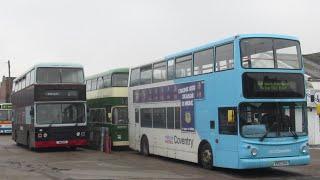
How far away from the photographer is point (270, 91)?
1642 cm

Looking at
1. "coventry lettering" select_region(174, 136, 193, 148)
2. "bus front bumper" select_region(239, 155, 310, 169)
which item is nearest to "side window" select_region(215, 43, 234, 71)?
"bus front bumper" select_region(239, 155, 310, 169)

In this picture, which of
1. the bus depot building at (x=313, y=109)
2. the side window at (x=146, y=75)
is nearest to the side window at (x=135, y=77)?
the side window at (x=146, y=75)

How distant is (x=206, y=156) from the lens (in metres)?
18.3

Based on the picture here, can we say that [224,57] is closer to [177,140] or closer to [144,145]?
[177,140]

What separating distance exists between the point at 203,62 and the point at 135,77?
6884 mm

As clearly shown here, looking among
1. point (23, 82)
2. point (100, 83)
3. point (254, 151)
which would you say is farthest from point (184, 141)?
point (23, 82)

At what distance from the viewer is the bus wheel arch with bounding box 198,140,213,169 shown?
17969 millimetres

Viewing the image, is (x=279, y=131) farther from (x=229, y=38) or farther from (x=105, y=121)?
(x=105, y=121)

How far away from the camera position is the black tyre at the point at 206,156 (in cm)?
1800

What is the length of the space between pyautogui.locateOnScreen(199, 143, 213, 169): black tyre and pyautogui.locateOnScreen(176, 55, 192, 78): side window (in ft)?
8.65

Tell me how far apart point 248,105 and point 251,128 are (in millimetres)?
652

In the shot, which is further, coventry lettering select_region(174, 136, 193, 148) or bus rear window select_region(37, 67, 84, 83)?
bus rear window select_region(37, 67, 84, 83)

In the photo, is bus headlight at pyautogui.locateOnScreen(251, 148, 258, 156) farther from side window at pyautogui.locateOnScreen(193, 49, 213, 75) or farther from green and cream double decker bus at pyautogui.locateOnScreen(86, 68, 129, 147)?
green and cream double decker bus at pyautogui.locateOnScreen(86, 68, 129, 147)

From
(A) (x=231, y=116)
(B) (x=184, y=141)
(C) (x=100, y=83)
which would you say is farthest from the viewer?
(C) (x=100, y=83)
